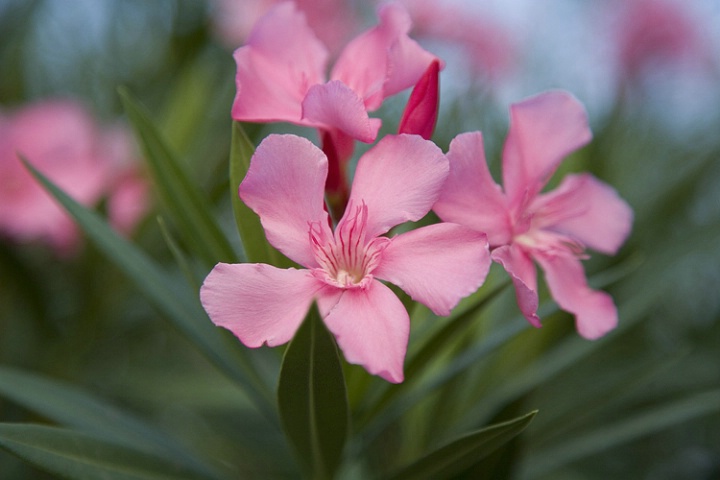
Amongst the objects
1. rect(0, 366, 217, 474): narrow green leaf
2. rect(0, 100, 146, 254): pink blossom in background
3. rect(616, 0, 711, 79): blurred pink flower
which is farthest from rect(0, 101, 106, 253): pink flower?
rect(616, 0, 711, 79): blurred pink flower

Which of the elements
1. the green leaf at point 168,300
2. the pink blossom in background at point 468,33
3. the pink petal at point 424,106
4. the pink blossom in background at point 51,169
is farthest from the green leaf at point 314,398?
the pink blossom in background at point 468,33

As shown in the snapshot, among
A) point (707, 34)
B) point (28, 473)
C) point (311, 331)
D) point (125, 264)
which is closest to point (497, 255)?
point (311, 331)

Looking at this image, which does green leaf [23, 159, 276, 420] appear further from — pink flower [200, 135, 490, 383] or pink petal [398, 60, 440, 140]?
pink petal [398, 60, 440, 140]

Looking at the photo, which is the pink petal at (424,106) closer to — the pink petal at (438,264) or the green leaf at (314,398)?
the pink petal at (438,264)

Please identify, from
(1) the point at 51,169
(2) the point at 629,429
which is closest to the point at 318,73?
(2) the point at 629,429

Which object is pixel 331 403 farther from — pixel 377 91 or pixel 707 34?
pixel 707 34

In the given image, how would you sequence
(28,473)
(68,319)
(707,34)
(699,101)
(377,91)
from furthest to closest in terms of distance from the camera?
1. (707,34)
2. (699,101)
3. (68,319)
4. (28,473)
5. (377,91)
